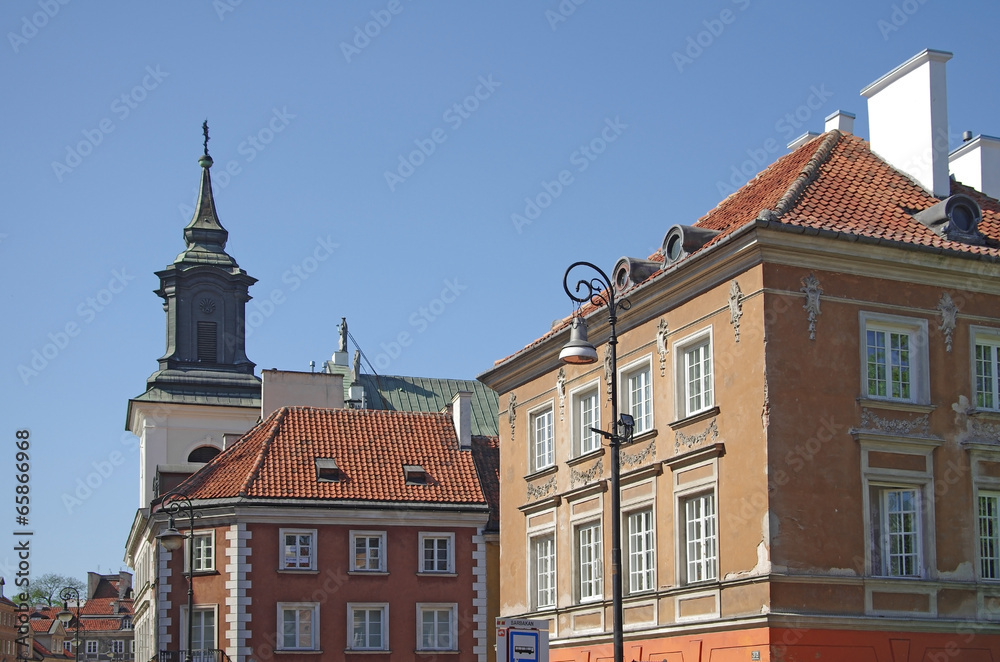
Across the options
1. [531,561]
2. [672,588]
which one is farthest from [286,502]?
[672,588]

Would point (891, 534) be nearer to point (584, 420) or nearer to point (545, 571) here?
point (584, 420)

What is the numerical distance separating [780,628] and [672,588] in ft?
12.2

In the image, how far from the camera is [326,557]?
44875 millimetres

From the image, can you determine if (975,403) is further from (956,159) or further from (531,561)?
(531,561)

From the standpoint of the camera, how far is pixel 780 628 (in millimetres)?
24031

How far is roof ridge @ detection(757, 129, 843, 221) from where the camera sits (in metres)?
25.8

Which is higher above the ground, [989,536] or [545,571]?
[989,536]

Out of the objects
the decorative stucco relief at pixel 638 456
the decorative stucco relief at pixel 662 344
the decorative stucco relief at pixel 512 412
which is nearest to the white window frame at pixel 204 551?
the decorative stucco relief at pixel 512 412

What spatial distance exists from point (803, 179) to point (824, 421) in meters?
5.42

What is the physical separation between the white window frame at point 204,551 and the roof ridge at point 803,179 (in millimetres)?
23424

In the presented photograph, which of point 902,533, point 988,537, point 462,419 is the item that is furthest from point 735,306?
point 462,419

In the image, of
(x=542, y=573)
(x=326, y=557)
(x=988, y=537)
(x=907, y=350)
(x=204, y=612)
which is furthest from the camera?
(x=326, y=557)

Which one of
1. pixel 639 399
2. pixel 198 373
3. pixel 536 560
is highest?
pixel 198 373

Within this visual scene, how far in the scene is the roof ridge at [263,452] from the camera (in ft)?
145
